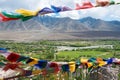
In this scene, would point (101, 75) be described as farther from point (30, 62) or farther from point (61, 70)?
point (30, 62)

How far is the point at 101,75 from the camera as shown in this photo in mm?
8625

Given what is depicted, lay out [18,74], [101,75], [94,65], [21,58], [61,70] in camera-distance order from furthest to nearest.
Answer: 1. [101,75]
2. [94,65]
3. [61,70]
4. [18,74]
5. [21,58]

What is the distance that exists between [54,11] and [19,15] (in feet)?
1.07

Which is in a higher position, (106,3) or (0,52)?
(106,3)

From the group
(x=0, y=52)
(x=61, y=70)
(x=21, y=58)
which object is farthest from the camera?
(x=61, y=70)

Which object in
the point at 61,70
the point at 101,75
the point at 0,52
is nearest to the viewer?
the point at 0,52

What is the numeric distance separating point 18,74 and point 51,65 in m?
0.35

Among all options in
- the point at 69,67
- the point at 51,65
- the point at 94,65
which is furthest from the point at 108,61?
the point at 51,65

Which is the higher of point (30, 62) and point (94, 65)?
point (30, 62)

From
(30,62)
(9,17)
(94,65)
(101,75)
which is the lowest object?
(101,75)

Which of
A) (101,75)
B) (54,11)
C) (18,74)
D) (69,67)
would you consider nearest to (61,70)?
(69,67)

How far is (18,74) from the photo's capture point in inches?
157

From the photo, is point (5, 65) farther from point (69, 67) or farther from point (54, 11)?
point (69, 67)

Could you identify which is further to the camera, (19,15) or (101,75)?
(101,75)
